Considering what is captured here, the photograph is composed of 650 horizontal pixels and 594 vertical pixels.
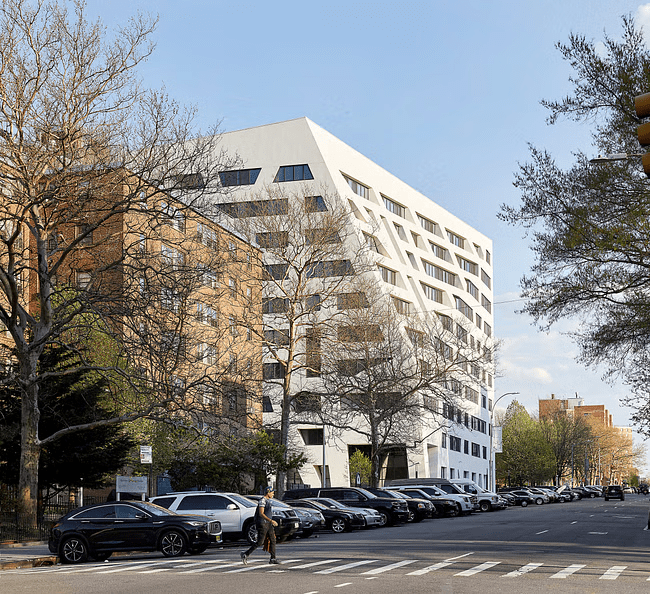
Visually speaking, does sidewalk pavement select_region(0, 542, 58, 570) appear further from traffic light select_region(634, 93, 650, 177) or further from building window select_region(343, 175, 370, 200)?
building window select_region(343, 175, 370, 200)

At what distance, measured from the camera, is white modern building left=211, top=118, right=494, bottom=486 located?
7950cm

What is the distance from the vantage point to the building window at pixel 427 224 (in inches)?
3760

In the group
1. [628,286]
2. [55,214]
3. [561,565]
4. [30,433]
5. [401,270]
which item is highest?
[401,270]

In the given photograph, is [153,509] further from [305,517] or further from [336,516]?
[336,516]

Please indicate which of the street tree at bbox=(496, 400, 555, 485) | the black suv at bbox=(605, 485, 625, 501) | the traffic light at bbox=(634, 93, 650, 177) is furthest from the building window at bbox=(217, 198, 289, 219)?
the street tree at bbox=(496, 400, 555, 485)

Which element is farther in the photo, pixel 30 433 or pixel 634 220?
pixel 30 433

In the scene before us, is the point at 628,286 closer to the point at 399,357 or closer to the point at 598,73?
the point at 598,73

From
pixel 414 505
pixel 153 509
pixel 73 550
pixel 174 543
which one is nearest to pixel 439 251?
pixel 414 505

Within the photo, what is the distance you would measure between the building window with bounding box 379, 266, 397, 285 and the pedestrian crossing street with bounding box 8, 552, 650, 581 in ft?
204

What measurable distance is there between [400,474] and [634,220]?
62199 mm

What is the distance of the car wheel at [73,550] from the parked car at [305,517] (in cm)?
753

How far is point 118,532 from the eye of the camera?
70.5ft

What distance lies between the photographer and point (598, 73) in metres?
23.8

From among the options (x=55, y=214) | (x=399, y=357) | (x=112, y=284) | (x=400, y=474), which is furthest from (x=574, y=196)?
(x=400, y=474)
